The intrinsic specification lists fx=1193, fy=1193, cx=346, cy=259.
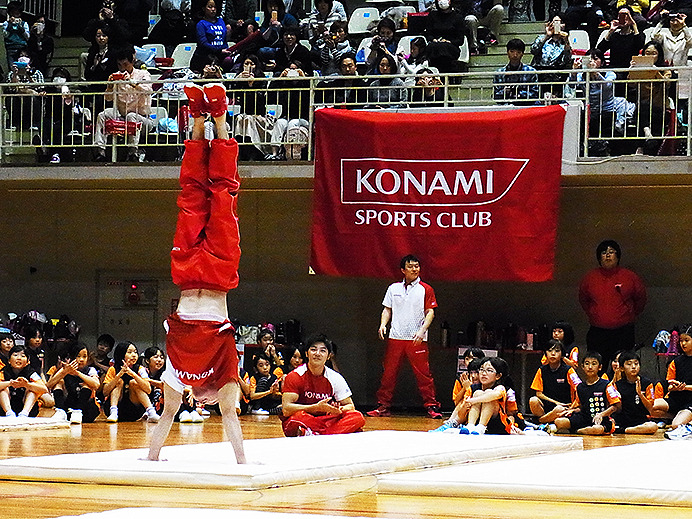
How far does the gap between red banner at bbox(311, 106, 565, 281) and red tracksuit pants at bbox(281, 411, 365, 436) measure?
334cm

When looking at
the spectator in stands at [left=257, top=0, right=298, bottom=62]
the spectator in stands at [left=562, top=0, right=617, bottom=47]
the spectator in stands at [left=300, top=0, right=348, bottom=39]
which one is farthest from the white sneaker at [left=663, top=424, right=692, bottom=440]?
the spectator in stands at [left=300, top=0, right=348, bottom=39]

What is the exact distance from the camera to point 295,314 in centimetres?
1333

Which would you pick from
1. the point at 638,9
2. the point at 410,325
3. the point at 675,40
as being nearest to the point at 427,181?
the point at 410,325

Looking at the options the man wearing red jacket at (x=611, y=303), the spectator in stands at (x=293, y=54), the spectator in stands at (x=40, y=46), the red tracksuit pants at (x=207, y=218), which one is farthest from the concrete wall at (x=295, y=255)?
the red tracksuit pants at (x=207, y=218)

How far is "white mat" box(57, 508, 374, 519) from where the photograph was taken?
433 centimetres

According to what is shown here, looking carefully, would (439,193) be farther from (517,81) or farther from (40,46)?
(40,46)

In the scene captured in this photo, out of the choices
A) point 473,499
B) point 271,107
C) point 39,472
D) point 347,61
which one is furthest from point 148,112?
point 473,499

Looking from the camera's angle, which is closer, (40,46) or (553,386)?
(553,386)

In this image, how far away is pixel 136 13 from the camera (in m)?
15.1

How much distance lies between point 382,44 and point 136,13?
4.00 metres

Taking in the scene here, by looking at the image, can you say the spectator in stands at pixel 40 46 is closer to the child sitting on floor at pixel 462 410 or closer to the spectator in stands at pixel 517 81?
the spectator in stands at pixel 517 81

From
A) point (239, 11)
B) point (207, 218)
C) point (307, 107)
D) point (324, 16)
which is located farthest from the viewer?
point (239, 11)

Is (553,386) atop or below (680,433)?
atop

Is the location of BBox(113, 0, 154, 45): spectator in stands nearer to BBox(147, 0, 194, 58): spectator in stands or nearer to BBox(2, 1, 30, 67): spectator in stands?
BBox(147, 0, 194, 58): spectator in stands
